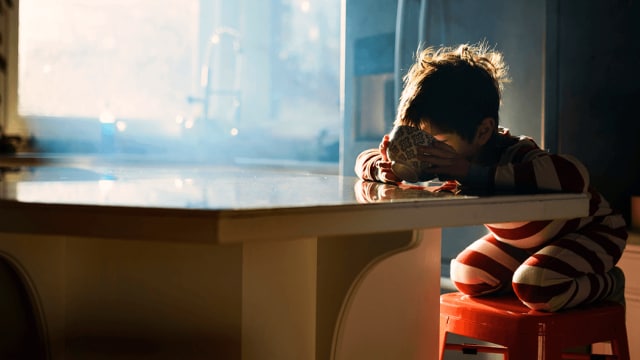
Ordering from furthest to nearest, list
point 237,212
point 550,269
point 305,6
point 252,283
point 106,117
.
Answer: point 305,6, point 106,117, point 550,269, point 252,283, point 237,212

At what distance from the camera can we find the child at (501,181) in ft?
4.22

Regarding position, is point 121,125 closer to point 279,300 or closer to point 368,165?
point 368,165

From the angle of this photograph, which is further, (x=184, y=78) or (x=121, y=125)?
(x=184, y=78)

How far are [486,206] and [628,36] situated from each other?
1517mm

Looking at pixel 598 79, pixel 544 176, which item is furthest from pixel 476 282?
pixel 598 79

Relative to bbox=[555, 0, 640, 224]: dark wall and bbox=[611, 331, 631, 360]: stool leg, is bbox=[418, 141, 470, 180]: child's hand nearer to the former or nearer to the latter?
bbox=[611, 331, 631, 360]: stool leg

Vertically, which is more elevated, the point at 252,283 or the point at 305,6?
the point at 305,6

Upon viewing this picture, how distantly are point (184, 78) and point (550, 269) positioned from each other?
2.50 metres

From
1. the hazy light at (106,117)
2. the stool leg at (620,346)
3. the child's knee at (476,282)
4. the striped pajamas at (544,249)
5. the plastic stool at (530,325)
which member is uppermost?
the hazy light at (106,117)

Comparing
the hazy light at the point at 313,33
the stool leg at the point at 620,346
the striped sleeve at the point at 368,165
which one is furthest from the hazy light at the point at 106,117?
the stool leg at the point at 620,346

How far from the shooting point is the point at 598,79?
231 cm

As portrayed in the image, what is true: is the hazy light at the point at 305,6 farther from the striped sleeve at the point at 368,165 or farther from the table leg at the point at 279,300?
the table leg at the point at 279,300

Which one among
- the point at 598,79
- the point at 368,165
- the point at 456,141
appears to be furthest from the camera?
the point at 598,79

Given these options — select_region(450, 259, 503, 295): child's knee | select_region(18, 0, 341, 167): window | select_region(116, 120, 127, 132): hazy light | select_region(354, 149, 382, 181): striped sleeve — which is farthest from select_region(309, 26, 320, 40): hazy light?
select_region(450, 259, 503, 295): child's knee
